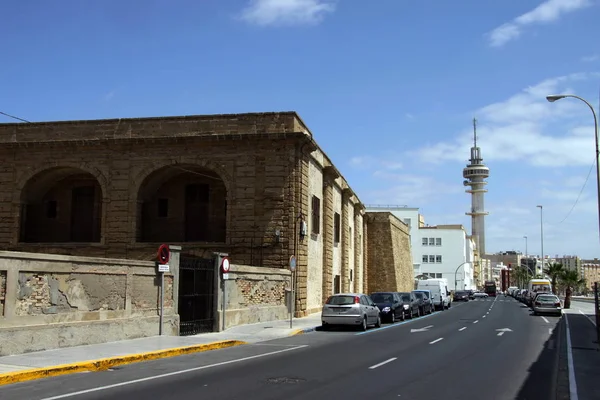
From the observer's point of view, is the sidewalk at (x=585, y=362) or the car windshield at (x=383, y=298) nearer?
the sidewalk at (x=585, y=362)

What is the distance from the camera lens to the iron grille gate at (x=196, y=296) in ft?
68.4

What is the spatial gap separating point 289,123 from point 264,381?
2254 cm

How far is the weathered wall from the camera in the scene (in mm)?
23859

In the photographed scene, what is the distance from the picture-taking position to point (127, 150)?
33.8 metres

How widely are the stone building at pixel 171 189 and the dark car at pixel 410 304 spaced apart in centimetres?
533

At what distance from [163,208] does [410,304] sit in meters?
15.4

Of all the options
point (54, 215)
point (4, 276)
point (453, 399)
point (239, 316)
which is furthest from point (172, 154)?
point (453, 399)

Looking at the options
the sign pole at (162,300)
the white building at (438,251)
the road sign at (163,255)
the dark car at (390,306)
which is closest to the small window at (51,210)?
the dark car at (390,306)

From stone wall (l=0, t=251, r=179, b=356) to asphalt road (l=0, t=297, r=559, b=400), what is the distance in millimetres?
2839

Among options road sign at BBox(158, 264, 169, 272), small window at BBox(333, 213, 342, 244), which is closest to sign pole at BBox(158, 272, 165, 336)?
road sign at BBox(158, 264, 169, 272)

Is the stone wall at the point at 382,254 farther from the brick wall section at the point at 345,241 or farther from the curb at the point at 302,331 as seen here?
the curb at the point at 302,331

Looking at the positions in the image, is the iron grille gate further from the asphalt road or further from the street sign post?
the asphalt road

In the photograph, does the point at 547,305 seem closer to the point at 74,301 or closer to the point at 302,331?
the point at 302,331

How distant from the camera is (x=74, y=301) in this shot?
15.9 meters
